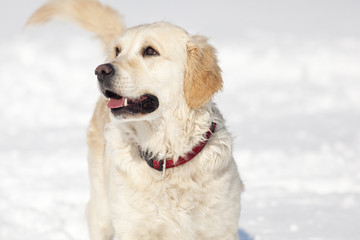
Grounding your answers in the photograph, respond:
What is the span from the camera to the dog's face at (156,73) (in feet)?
11.6

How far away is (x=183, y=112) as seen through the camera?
3869 millimetres

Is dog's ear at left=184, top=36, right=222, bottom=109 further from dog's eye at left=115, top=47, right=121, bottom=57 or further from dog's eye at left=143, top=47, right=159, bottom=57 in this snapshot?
dog's eye at left=115, top=47, right=121, bottom=57

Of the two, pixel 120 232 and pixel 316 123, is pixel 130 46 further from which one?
pixel 316 123

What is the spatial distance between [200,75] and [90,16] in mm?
1950

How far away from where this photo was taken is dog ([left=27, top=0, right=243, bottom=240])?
3697 millimetres

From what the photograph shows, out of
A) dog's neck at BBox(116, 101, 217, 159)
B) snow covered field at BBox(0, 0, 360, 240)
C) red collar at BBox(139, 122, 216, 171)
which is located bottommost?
snow covered field at BBox(0, 0, 360, 240)

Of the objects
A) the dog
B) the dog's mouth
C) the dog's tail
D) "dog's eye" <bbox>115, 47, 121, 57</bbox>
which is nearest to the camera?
the dog's mouth

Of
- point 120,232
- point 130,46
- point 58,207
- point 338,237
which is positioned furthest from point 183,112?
point 58,207

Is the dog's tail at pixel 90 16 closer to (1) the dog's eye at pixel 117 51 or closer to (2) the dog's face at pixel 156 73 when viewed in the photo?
(1) the dog's eye at pixel 117 51

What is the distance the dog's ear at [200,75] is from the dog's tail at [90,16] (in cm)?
150

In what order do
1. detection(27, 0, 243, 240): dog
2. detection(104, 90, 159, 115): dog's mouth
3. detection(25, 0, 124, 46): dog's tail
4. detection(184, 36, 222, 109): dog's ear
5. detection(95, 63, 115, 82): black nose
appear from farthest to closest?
detection(25, 0, 124, 46): dog's tail
detection(184, 36, 222, 109): dog's ear
detection(27, 0, 243, 240): dog
detection(104, 90, 159, 115): dog's mouth
detection(95, 63, 115, 82): black nose

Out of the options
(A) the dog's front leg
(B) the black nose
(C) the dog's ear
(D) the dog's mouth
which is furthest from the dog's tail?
(B) the black nose

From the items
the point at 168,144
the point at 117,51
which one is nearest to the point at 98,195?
the point at 168,144

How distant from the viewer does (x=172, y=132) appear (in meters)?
3.91
